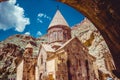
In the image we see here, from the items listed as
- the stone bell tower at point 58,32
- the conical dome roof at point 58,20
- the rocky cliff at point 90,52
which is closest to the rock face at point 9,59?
the rocky cliff at point 90,52

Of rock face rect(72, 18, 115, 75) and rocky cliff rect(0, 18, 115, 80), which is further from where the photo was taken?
rocky cliff rect(0, 18, 115, 80)

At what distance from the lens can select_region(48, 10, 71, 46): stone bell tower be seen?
2691 cm

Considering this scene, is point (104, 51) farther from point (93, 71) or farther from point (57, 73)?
point (57, 73)

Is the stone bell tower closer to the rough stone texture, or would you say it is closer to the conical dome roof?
the conical dome roof

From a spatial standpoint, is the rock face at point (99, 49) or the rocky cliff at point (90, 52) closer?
the rock face at point (99, 49)

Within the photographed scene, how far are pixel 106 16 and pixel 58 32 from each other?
23598 millimetres

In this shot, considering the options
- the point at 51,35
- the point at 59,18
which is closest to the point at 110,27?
the point at 51,35

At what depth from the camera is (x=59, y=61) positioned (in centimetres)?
2109

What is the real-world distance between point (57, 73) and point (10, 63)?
23281 mm

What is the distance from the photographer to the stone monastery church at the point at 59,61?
2109 centimetres

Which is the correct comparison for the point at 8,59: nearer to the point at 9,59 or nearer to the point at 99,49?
the point at 9,59

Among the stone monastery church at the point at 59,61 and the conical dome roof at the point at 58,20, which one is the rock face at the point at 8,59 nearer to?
the stone monastery church at the point at 59,61

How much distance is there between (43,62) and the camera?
24.2 metres

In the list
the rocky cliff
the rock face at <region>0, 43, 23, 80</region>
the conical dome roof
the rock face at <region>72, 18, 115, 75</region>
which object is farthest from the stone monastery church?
the rock face at <region>0, 43, 23, 80</region>
